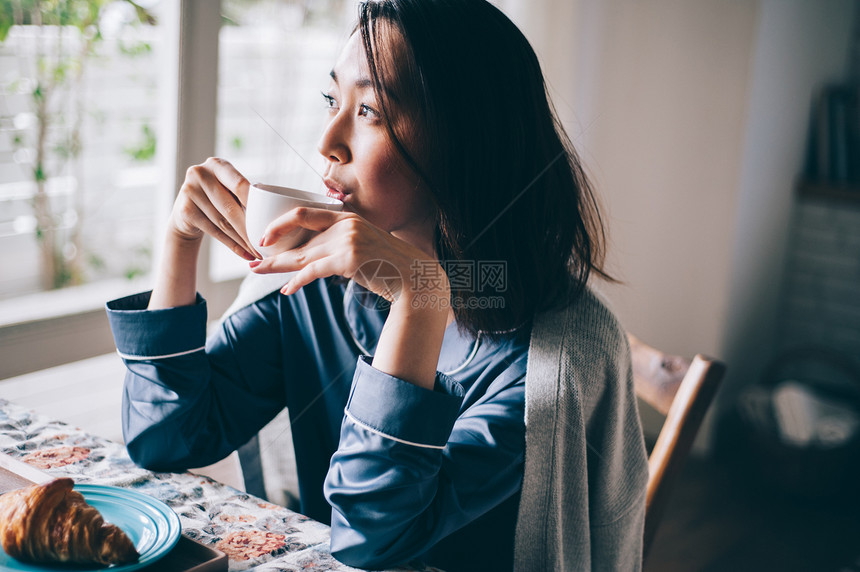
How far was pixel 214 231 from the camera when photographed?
965mm

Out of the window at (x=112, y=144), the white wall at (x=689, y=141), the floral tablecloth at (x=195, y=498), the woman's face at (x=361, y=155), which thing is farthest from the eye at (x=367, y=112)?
the white wall at (x=689, y=141)

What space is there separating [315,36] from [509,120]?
4.23ft

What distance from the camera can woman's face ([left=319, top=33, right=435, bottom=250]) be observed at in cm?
94

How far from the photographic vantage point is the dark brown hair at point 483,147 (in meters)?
0.94

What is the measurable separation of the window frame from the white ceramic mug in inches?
34.6

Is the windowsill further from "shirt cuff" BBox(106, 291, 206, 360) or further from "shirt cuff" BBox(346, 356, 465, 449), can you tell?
"shirt cuff" BBox(346, 356, 465, 449)

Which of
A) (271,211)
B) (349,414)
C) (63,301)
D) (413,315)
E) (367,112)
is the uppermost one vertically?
(367,112)

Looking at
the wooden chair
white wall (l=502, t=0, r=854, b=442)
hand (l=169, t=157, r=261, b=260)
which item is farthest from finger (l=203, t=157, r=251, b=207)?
white wall (l=502, t=0, r=854, b=442)

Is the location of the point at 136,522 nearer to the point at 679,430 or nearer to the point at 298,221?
the point at 298,221

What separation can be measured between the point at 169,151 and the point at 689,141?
1.80 m

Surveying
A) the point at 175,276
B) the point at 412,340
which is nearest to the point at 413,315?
the point at 412,340

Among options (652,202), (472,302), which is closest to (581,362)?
(472,302)

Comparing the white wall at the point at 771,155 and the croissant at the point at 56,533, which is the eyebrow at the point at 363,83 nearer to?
the croissant at the point at 56,533

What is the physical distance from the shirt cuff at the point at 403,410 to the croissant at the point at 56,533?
0.25m
